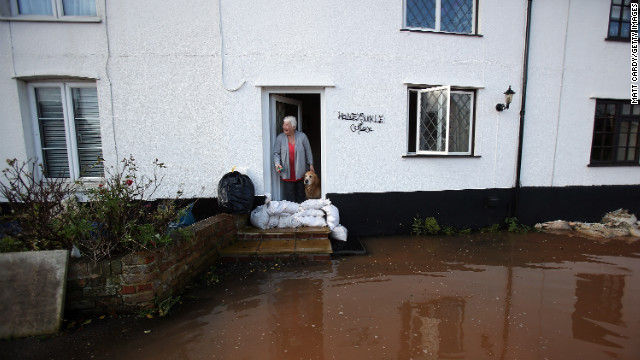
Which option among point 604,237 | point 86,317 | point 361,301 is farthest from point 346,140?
point 604,237

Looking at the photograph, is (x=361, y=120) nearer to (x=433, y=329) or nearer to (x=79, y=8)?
(x=433, y=329)

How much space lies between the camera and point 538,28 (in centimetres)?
532

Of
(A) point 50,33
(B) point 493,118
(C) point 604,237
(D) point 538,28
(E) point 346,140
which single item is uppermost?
(D) point 538,28

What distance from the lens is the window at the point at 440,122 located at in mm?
5125

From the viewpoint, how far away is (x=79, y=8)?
15.2 ft

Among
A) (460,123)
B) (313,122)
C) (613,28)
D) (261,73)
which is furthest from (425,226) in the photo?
(613,28)

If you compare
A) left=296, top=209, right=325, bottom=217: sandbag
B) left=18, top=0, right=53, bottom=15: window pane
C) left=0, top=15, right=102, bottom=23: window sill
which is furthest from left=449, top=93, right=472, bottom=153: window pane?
left=18, top=0, right=53, bottom=15: window pane

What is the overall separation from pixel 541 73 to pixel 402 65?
9.17 ft

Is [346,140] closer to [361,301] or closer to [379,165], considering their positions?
[379,165]

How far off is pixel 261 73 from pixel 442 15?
3427 millimetres

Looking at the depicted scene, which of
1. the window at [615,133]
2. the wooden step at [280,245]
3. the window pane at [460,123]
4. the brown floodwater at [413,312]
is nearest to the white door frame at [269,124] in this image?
the wooden step at [280,245]

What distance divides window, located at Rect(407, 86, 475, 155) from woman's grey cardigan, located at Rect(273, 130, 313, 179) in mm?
1976

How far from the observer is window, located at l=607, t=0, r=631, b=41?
5.77 m

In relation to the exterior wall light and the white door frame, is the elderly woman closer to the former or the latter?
the white door frame
